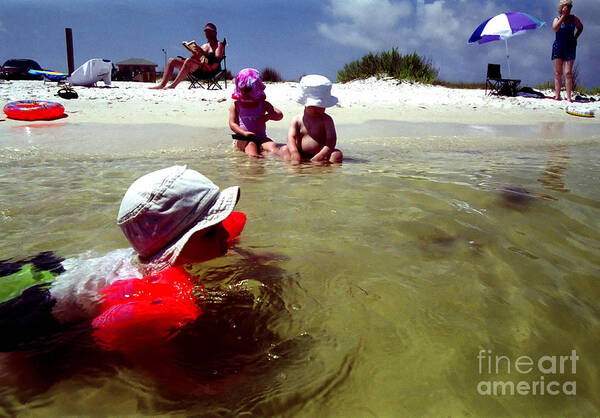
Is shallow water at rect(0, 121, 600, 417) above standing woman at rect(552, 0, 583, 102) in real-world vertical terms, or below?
below

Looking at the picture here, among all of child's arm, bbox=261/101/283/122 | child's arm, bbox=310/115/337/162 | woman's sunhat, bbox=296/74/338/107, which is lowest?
child's arm, bbox=310/115/337/162

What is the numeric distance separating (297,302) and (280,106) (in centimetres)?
843

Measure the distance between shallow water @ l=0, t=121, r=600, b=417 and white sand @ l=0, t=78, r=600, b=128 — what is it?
15.9ft

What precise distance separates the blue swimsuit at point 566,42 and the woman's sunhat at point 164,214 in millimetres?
12206

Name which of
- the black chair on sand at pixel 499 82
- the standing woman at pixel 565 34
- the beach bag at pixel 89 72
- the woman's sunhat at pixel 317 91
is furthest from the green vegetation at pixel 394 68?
the woman's sunhat at pixel 317 91

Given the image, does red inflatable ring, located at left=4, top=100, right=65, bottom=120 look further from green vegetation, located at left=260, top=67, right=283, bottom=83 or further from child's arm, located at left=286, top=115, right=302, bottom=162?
green vegetation, located at left=260, top=67, right=283, bottom=83

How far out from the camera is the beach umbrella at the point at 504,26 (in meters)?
12.5

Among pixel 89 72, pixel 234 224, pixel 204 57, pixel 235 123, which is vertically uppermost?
pixel 204 57

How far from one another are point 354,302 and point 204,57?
36.8 ft

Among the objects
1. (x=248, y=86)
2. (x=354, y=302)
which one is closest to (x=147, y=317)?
(x=354, y=302)

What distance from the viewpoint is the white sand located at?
8250 millimetres

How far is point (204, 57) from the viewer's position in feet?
37.7

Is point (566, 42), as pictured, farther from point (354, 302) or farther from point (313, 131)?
point (354, 302)

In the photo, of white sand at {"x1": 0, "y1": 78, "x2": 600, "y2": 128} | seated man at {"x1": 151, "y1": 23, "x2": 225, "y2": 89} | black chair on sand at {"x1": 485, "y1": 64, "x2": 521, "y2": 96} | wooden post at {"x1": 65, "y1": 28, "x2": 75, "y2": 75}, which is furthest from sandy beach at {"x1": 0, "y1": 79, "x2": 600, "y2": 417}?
wooden post at {"x1": 65, "y1": 28, "x2": 75, "y2": 75}
